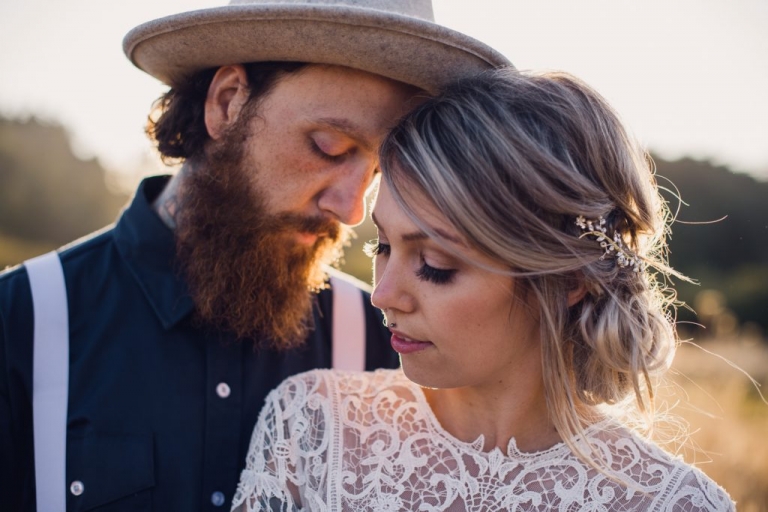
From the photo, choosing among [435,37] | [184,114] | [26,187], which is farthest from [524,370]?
[26,187]

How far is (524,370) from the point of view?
2.26 meters

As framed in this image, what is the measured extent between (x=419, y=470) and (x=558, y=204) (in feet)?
3.19

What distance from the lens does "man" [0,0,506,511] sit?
7.27 ft

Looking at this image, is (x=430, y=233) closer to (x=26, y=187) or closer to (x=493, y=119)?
(x=493, y=119)

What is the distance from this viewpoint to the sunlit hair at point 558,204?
6.50ft

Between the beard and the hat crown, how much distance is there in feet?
1.80

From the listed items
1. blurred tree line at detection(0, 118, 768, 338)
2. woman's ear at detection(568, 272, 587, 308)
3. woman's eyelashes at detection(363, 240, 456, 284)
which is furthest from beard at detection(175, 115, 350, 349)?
blurred tree line at detection(0, 118, 768, 338)

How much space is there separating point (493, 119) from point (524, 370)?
2.74 ft

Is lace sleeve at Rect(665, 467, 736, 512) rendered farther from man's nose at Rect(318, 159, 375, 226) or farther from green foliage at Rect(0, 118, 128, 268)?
green foliage at Rect(0, 118, 128, 268)

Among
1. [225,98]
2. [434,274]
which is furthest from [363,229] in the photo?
[434,274]

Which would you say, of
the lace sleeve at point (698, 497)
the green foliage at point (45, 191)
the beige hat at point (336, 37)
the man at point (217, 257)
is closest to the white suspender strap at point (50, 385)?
the man at point (217, 257)

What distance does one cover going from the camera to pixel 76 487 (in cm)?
218

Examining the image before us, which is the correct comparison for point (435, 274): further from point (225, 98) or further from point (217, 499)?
point (225, 98)

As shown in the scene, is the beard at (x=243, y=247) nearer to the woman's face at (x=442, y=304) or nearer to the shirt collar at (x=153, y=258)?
the shirt collar at (x=153, y=258)
